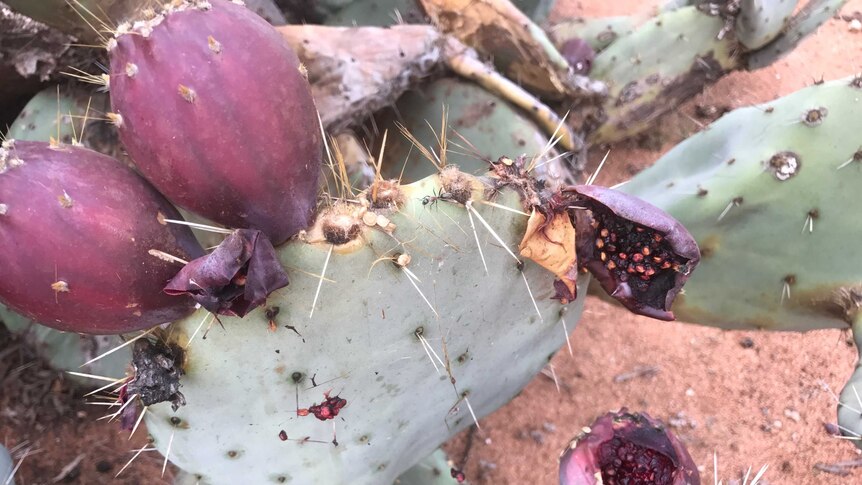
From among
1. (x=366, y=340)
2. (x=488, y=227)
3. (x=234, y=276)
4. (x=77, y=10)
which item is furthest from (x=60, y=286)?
(x=77, y=10)

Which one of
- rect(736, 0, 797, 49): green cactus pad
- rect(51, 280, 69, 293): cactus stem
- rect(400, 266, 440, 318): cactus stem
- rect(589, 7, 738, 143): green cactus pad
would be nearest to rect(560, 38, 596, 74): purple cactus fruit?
rect(589, 7, 738, 143): green cactus pad

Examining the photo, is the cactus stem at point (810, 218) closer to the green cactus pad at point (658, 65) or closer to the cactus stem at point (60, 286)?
the green cactus pad at point (658, 65)

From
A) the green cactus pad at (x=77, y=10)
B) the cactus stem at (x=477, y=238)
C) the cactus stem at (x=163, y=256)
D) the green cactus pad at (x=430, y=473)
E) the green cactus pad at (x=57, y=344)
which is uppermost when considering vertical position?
the green cactus pad at (x=77, y=10)

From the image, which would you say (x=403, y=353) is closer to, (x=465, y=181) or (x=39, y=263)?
(x=465, y=181)

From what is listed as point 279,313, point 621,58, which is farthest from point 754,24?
point 279,313

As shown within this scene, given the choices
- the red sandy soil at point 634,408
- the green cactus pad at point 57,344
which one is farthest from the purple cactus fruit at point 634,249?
the green cactus pad at point 57,344

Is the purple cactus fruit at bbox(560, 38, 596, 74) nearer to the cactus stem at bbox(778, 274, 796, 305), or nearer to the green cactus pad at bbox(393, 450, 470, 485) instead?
the cactus stem at bbox(778, 274, 796, 305)
